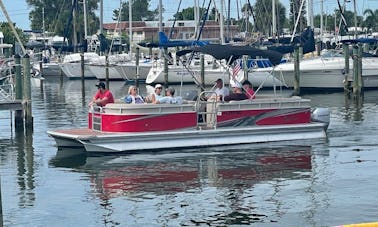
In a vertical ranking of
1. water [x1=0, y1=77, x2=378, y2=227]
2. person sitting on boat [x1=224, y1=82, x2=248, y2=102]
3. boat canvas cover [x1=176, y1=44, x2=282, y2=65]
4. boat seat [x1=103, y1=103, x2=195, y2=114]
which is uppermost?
boat canvas cover [x1=176, y1=44, x2=282, y2=65]

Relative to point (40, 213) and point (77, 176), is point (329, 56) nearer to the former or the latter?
point (77, 176)

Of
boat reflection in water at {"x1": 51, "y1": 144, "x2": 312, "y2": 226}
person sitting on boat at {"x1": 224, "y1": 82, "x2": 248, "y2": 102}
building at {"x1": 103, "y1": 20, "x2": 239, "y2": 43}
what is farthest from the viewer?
building at {"x1": 103, "y1": 20, "x2": 239, "y2": 43}

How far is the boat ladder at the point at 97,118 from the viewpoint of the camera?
26.0 meters

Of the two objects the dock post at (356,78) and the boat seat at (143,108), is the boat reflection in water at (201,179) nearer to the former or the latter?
the boat seat at (143,108)

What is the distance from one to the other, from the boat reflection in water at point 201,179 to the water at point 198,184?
0.8 inches

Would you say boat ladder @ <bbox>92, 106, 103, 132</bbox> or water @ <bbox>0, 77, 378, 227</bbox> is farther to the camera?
boat ladder @ <bbox>92, 106, 103, 132</bbox>

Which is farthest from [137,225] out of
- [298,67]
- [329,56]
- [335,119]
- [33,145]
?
[329,56]

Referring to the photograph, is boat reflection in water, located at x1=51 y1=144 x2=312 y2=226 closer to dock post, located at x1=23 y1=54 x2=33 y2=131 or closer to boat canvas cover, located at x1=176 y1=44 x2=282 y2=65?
boat canvas cover, located at x1=176 y1=44 x2=282 y2=65

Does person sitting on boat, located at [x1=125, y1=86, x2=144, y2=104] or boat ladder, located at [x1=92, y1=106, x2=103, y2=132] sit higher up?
person sitting on boat, located at [x1=125, y1=86, x2=144, y2=104]

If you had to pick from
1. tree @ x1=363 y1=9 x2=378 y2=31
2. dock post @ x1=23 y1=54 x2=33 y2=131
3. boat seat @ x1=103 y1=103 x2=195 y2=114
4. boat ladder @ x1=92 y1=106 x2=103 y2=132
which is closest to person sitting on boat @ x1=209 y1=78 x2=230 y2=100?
boat seat @ x1=103 y1=103 x2=195 y2=114

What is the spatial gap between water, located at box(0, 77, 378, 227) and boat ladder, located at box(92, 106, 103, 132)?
909mm

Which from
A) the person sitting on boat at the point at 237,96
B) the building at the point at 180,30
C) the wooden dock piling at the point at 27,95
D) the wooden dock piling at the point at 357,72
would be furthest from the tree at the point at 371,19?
the person sitting on boat at the point at 237,96

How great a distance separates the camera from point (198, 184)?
21.4 metres

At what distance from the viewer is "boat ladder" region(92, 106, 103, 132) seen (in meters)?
26.0
